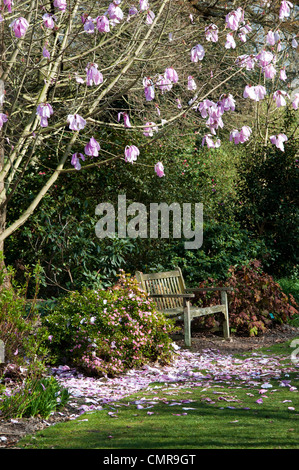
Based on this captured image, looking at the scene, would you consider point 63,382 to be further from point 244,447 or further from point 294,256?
point 294,256

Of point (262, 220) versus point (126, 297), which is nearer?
point (126, 297)

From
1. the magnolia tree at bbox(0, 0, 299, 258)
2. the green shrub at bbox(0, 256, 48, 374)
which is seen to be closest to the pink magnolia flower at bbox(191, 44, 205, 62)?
the magnolia tree at bbox(0, 0, 299, 258)

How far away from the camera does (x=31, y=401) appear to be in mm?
3838

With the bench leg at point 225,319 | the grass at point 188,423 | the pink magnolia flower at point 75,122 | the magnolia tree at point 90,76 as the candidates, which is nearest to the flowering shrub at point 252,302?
the bench leg at point 225,319

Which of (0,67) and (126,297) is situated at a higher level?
(0,67)

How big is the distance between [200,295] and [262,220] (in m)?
3.46

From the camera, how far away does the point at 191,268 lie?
8586mm

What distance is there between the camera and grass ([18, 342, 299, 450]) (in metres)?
3.32

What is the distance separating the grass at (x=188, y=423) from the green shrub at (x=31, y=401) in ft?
0.60

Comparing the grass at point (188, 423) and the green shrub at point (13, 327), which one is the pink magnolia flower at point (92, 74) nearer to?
the green shrub at point (13, 327)

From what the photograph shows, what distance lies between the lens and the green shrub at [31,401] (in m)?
3.79

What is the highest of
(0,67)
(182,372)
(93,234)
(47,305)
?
(0,67)

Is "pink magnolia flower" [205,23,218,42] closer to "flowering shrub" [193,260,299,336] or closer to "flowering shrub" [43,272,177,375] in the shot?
"flowering shrub" [43,272,177,375]
